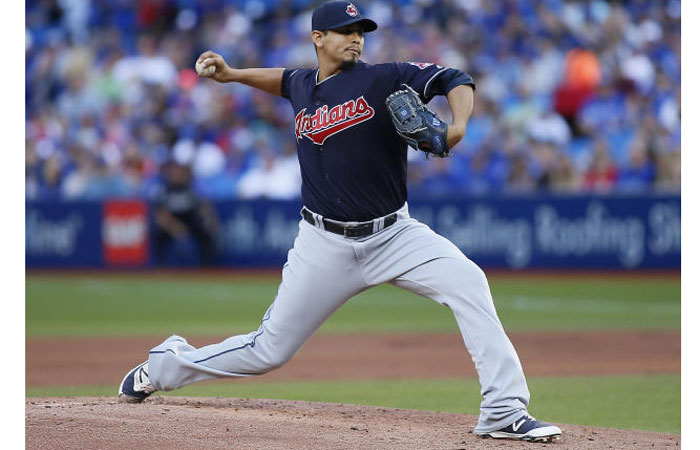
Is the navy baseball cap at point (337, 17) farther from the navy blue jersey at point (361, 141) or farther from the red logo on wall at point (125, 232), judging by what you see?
the red logo on wall at point (125, 232)

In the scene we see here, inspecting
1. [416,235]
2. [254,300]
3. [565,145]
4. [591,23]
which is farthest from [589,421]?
[591,23]

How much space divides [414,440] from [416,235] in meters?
0.94

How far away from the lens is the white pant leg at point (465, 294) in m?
4.78

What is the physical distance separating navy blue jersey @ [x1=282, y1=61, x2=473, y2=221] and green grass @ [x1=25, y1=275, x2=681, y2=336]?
550 cm

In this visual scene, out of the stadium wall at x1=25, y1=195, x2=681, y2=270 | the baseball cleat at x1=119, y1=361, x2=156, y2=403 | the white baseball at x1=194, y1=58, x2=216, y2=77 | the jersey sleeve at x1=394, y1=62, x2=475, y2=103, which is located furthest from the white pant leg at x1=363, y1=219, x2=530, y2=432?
the stadium wall at x1=25, y1=195, x2=681, y2=270

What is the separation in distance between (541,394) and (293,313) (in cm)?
273

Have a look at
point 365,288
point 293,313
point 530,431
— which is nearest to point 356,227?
point 365,288

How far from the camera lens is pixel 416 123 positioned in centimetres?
458

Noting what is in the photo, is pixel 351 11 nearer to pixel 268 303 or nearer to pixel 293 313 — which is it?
pixel 293 313

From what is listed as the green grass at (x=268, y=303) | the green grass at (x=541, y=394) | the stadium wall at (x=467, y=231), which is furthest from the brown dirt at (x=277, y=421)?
the stadium wall at (x=467, y=231)

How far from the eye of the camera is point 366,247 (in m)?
4.98

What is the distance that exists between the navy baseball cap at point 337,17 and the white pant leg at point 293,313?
945 millimetres
